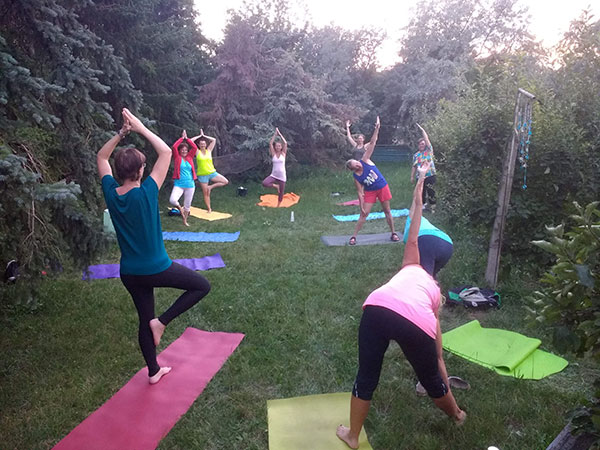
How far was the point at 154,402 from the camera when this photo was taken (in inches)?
A: 130

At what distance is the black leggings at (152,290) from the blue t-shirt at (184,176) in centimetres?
591

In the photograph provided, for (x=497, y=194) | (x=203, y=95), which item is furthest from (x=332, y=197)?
(x=497, y=194)

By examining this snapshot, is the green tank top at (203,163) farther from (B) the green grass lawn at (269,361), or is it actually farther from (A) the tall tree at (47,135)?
(A) the tall tree at (47,135)

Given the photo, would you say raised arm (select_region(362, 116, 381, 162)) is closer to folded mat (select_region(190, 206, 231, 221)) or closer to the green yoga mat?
the green yoga mat

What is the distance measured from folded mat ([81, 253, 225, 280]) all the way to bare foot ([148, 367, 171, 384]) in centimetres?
264

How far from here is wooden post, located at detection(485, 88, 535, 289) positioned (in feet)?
16.0

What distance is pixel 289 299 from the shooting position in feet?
16.8

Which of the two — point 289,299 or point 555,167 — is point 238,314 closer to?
point 289,299

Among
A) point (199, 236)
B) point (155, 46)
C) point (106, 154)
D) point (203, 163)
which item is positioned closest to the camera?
point (106, 154)

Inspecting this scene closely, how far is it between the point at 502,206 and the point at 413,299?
3354 mm

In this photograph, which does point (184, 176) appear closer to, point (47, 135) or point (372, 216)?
point (372, 216)

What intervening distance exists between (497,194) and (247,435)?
159 inches

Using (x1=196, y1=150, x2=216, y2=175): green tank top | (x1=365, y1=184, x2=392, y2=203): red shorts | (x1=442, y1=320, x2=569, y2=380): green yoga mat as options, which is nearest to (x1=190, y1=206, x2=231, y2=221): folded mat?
(x1=196, y1=150, x2=216, y2=175): green tank top

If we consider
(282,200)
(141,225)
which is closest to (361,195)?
(282,200)
